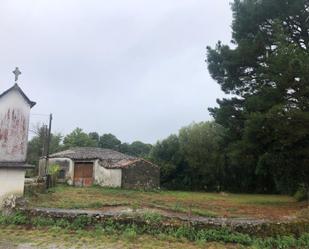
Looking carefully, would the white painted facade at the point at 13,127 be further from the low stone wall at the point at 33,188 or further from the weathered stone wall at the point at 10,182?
the low stone wall at the point at 33,188

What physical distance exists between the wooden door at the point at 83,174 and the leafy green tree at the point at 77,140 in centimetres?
2284

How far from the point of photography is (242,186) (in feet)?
153

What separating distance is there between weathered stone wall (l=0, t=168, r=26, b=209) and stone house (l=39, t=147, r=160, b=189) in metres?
23.4

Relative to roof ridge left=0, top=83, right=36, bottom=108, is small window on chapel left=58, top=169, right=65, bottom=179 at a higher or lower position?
lower

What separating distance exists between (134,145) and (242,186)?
3209 cm

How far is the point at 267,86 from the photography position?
76.0ft

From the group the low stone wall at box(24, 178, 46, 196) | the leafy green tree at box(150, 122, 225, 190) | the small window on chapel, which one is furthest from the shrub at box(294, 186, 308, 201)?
the small window on chapel

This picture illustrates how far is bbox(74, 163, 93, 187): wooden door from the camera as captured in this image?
1580 inches

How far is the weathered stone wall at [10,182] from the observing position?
582 inches

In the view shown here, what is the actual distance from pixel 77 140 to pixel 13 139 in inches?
1941

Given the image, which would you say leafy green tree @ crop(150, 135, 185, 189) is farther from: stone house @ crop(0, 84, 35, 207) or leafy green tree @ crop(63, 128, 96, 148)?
stone house @ crop(0, 84, 35, 207)

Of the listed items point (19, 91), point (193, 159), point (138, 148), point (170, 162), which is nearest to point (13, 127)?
point (19, 91)

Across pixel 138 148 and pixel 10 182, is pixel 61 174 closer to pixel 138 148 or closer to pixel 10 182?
pixel 10 182

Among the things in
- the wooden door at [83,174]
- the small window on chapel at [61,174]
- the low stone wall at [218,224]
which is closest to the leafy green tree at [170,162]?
the wooden door at [83,174]
